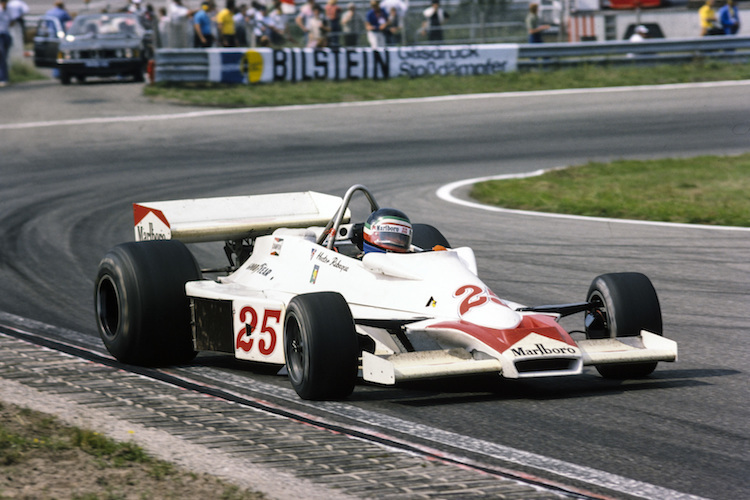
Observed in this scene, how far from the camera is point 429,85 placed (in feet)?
76.4

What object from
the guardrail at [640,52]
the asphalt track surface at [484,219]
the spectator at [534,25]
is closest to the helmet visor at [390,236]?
the asphalt track surface at [484,219]

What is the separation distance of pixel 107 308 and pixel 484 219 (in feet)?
18.7

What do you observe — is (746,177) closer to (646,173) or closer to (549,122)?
(646,173)

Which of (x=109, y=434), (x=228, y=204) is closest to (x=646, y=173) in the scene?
(x=228, y=204)

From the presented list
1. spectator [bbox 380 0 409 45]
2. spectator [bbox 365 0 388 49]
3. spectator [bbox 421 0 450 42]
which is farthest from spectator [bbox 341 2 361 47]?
spectator [bbox 421 0 450 42]

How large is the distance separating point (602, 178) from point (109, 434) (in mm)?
10540

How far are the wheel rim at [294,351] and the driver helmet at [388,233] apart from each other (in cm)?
81

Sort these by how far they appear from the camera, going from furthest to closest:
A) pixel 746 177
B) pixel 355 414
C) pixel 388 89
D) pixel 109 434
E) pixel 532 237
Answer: pixel 388 89, pixel 746 177, pixel 532 237, pixel 355 414, pixel 109 434

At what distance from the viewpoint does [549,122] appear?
20.1 m

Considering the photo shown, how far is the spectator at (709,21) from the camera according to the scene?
1008 inches

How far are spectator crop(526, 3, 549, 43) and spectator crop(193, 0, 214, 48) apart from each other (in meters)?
7.30

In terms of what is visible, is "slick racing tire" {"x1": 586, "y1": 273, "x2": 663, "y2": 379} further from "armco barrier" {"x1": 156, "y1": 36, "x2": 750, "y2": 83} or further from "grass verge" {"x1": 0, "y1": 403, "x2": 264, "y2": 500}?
"armco barrier" {"x1": 156, "y1": 36, "x2": 750, "y2": 83}

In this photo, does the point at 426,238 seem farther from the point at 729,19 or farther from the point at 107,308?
the point at 729,19

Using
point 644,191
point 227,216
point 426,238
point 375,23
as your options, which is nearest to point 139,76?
point 375,23
